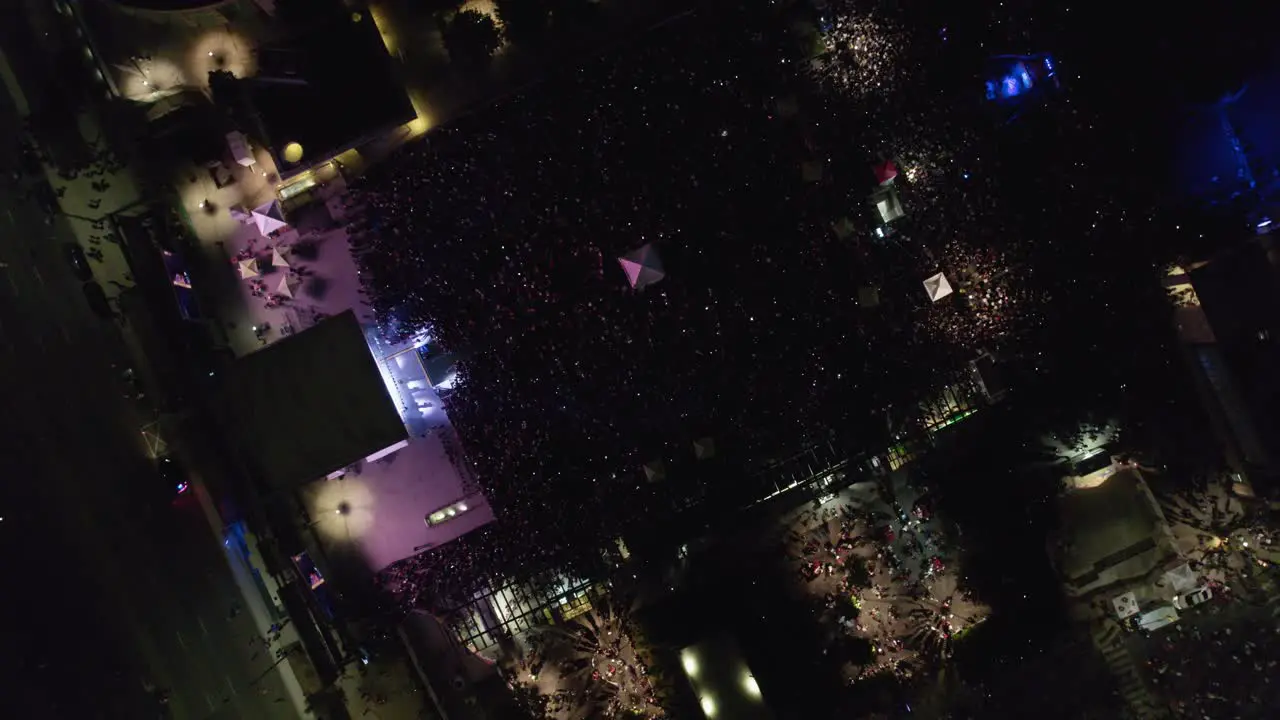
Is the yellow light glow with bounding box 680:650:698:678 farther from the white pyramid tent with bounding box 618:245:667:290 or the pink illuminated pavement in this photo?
the white pyramid tent with bounding box 618:245:667:290

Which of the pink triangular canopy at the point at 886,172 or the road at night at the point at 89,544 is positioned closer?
the road at night at the point at 89,544

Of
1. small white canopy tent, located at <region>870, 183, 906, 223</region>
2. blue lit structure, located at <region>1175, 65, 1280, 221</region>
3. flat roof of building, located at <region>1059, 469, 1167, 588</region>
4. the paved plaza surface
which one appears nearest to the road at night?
the paved plaza surface

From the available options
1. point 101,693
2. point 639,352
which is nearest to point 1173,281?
point 639,352

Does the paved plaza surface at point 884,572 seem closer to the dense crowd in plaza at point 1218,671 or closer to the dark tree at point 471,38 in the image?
A: the dense crowd in plaza at point 1218,671

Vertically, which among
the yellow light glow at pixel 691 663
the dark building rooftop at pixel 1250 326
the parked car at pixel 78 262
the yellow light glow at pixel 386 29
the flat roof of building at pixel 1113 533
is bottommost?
the flat roof of building at pixel 1113 533

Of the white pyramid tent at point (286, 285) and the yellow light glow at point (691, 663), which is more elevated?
the white pyramid tent at point (286, 285)

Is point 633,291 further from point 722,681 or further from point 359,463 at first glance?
point 722,681

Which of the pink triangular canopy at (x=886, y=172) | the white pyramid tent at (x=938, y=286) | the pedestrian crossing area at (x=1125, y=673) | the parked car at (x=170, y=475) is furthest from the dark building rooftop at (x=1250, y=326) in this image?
the parked car at (x=170, y=475)
